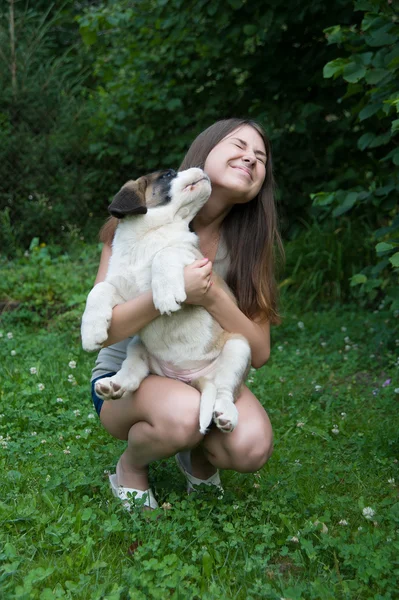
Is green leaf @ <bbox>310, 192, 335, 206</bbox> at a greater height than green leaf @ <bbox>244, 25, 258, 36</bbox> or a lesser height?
lesser

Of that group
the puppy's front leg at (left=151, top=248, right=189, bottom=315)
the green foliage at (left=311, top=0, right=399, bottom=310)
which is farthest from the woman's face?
the green foliage at (left=311, top=0, right=399, bottom=310)

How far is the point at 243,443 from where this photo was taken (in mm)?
2898

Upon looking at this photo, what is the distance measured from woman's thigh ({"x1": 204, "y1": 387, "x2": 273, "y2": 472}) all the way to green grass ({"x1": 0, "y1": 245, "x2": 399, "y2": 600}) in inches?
7.4

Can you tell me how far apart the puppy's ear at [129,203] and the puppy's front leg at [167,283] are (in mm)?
233

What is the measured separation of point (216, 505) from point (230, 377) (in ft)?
1.76

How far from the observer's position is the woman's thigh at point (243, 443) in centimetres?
291

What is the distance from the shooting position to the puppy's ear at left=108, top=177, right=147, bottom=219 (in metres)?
2.97

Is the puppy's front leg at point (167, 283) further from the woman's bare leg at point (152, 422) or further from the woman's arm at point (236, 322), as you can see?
the woman's bare leg at point (152, 422)

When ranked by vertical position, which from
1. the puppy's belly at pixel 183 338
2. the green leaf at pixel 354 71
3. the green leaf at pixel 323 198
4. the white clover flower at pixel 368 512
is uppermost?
the puppy's belly at pixel 183 338

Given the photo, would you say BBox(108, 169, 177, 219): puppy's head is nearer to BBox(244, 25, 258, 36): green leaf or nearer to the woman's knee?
the woman's knee

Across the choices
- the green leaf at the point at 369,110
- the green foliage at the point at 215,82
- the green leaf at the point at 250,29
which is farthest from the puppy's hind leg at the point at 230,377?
the green leaf at the point at 250,29

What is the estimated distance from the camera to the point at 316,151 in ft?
25.4

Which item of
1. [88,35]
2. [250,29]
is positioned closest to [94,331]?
[250,29]

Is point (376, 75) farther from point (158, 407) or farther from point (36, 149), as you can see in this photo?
point (36, 149)
